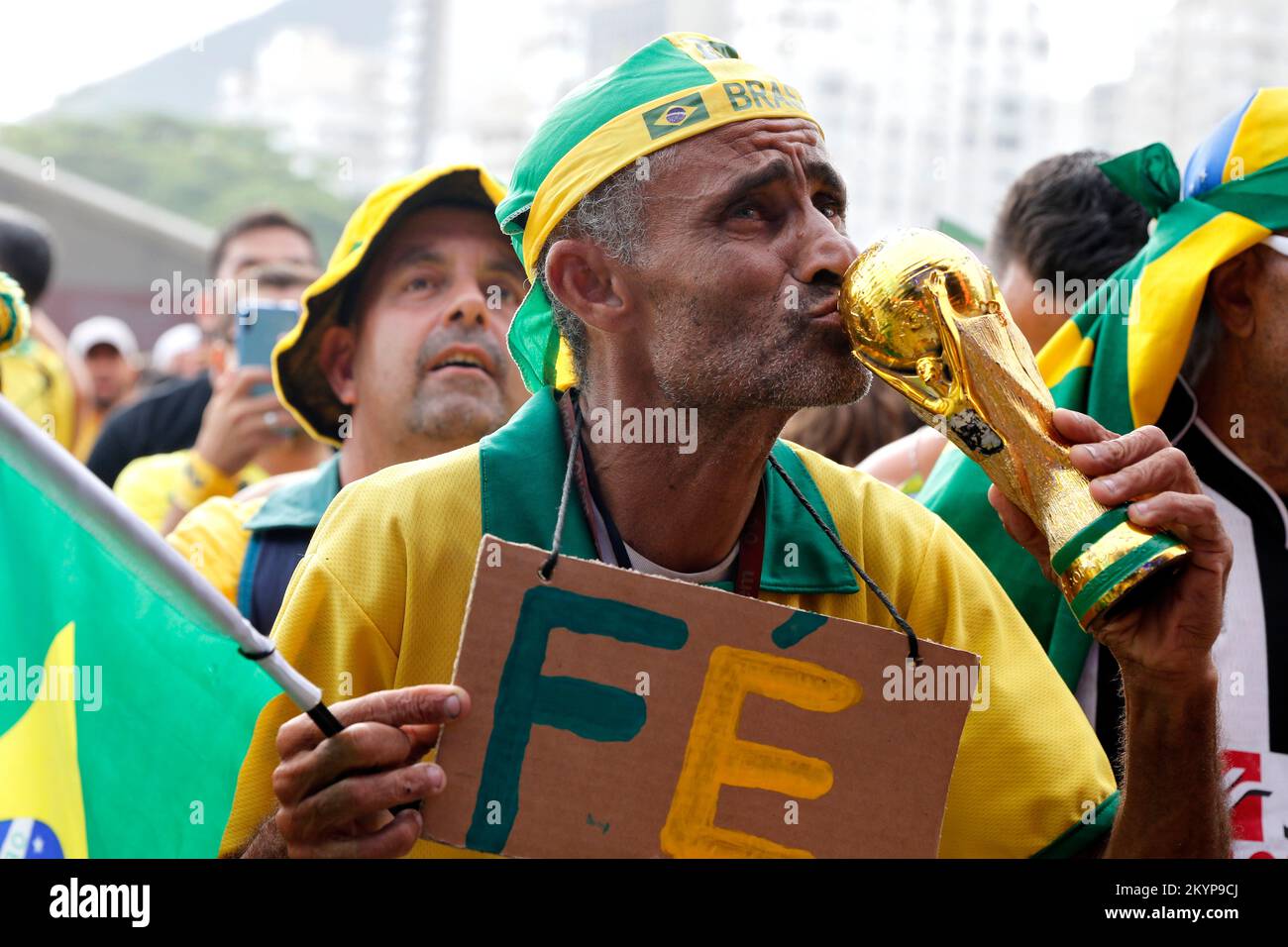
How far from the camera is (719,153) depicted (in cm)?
245

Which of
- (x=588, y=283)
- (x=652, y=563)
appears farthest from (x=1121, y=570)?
(x=588, y=283)

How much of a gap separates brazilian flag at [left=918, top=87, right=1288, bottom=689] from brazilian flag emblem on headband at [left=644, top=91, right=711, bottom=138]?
0.90 meters

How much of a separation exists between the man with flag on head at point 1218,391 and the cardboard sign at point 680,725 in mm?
687

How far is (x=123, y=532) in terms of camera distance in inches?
75.3

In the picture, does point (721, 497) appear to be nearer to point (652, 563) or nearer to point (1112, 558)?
point (652, 563)

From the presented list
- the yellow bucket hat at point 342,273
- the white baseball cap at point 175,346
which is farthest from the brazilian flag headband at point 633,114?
the white baseball cap at point 175,346

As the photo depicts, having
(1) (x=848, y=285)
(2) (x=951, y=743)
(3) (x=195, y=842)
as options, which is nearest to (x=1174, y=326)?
(1) (x=848, y=285)

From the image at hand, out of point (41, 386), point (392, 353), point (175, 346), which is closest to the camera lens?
point (392, 353)

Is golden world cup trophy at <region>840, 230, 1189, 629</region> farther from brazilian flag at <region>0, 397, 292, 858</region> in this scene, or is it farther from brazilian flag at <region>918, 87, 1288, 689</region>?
brazilian flag at <region>0, 397, 292, 858</region>

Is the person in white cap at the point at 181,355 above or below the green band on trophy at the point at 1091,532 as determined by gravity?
above

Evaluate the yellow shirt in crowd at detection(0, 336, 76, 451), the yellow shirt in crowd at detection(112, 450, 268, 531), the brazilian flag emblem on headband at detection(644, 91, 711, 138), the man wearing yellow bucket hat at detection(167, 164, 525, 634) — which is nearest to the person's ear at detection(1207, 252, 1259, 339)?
the brazilian flag emblem on headband at detection(644, 91, 711, 138)

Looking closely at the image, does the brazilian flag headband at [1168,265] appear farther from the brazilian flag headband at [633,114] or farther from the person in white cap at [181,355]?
the person in white cap at [181,355]

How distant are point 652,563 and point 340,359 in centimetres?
177

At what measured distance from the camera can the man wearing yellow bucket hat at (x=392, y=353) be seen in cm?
358
